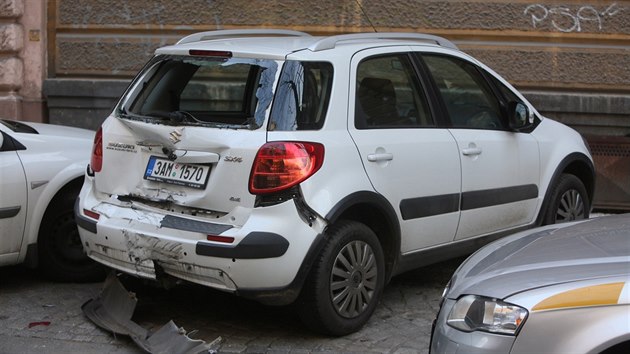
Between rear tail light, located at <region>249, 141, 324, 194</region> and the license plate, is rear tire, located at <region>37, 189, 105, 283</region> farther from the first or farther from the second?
rear tail light, located at <region>249, 141, 324, 194</region>

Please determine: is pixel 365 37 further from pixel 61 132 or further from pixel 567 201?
pixel 61 132

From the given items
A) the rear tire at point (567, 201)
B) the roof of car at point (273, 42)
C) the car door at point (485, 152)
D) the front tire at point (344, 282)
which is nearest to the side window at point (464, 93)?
the car door at point (485, 152)

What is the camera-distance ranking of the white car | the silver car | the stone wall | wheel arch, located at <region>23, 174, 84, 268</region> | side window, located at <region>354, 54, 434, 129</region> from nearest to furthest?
1. the silver car
2. side window, located at <region>354, 54, 434, 129</region>
3. the white car
4. wheel arch, located at <region>23, 174, 84, 268</region>
5. the stone wall

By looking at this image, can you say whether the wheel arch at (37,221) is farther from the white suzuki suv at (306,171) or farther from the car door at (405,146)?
the car door at (405,146)

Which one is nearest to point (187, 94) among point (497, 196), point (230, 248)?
point (230, 248)

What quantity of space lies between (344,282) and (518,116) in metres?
2.03

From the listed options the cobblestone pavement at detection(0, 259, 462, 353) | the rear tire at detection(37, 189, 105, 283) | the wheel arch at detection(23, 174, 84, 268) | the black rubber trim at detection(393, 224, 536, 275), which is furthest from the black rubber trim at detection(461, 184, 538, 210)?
the wheel arch at detection(23, 174, 84, 268)

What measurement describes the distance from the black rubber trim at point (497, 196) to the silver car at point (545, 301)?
178cm

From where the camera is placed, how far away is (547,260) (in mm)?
3639

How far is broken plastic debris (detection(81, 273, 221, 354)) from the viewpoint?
4.79 metres

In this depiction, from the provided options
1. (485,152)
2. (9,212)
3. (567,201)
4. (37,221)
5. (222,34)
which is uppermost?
(222,34)

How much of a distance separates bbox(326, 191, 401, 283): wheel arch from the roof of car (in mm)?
909

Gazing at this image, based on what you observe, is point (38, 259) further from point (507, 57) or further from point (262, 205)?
point (507, 57)

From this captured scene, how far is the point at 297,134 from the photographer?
15.8 feet
